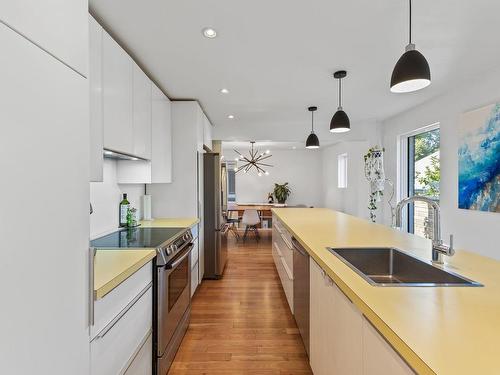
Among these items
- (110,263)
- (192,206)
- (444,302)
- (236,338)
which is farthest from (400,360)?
(192,206)

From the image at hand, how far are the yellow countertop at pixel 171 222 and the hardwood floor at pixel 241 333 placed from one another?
2.96ft

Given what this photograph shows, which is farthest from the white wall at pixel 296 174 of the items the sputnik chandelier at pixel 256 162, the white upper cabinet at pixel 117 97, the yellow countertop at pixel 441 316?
the yellow countertop at pixel 441 316

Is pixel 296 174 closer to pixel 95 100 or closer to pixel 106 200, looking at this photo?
pixel 106 200

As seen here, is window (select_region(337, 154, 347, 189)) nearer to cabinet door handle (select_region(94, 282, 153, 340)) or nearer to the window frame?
the window frame

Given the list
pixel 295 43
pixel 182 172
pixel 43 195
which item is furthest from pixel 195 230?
pixel 43 195

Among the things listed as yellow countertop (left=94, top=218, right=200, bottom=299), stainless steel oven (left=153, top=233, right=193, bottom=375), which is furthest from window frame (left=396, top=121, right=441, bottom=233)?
yellow countertop (left=94, top=218, right=200, bottom=299)

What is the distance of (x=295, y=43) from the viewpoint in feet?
6.71

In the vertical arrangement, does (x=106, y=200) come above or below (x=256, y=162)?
below

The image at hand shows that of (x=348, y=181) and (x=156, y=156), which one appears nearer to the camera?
(x=156, y=156)

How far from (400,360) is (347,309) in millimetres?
384

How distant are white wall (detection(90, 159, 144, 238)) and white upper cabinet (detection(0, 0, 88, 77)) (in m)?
1.41

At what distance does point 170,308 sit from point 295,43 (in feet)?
7.04

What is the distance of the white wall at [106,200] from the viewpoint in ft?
6.89

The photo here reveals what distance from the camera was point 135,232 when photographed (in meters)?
2.27
